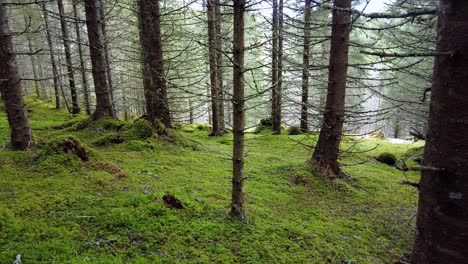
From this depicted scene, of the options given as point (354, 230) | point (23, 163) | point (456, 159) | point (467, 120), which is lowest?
point (354, 230)

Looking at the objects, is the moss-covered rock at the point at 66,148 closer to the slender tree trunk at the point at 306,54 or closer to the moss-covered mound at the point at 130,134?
the moss-covered mound at the point at 130,134

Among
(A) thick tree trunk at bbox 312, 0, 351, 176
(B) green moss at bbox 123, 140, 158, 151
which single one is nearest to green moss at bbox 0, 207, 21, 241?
(B) green moss at bbox 123, 140, 158, 151

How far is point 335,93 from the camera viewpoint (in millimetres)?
5340

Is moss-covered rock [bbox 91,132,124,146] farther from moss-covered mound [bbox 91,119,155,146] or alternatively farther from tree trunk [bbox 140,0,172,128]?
tree trunk [bbox 140,0,172,128]

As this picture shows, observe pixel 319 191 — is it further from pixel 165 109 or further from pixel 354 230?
pixel 165 109

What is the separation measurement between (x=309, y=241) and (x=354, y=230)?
1079mm

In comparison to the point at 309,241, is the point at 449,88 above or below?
above

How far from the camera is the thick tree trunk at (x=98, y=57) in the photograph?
6.84 meters

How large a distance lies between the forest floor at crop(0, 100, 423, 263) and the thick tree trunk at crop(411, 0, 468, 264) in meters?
1.68

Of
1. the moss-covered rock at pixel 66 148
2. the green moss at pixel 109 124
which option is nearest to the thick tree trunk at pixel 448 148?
the moss-covered rock at pixel 66 148

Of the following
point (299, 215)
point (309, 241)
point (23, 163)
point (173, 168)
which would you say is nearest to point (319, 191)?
point (299, 215)

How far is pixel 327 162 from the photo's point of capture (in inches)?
221

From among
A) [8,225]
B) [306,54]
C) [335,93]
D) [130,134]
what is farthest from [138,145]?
[335,93]

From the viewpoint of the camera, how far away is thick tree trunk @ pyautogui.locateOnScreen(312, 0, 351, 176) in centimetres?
514
